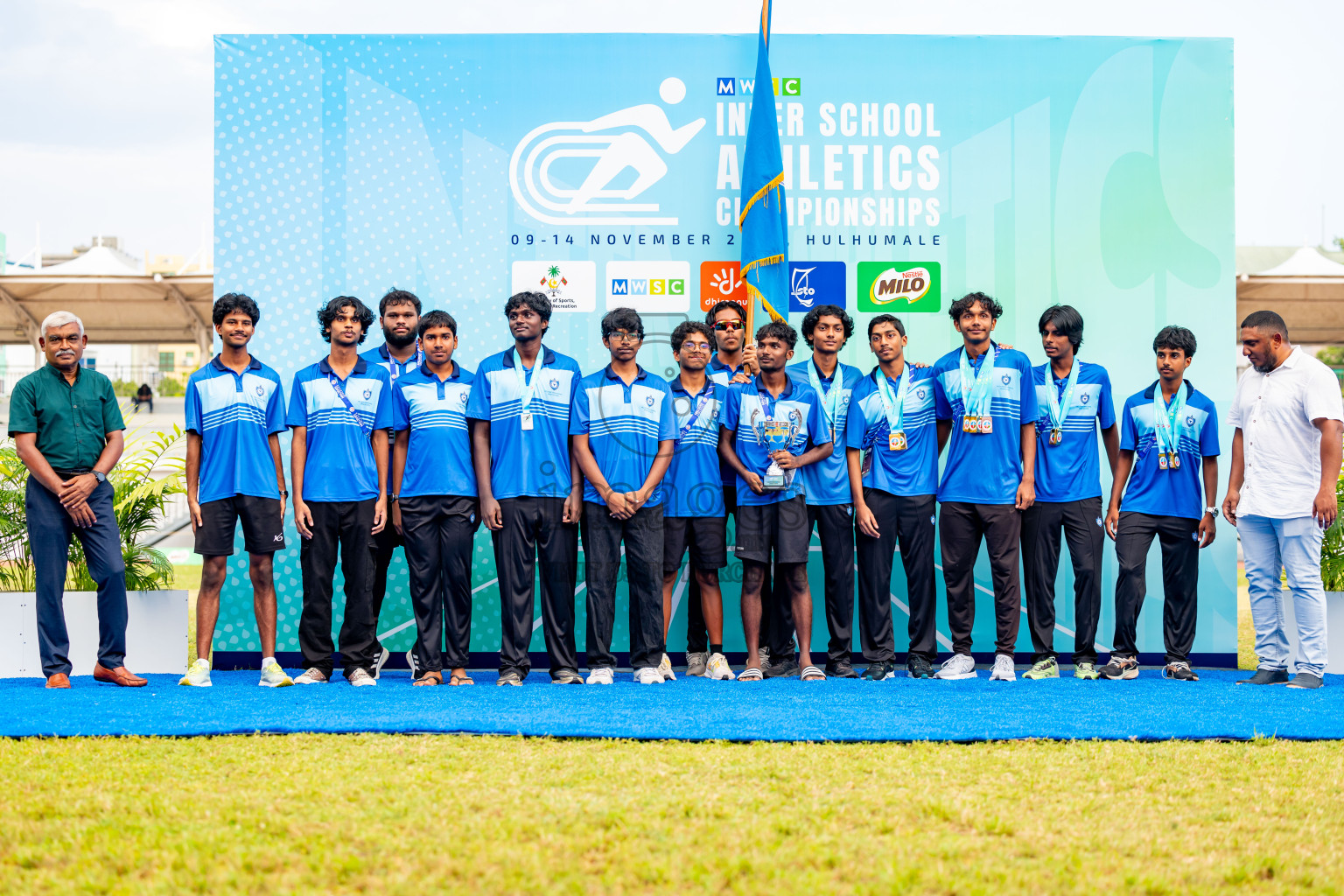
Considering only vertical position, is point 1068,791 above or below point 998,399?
below

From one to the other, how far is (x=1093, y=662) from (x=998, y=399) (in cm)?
142

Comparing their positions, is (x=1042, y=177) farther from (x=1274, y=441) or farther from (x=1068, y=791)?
(x=1068, y=791)

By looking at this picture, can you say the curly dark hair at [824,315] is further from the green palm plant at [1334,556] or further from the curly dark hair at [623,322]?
the green palm plant at [1334,556]

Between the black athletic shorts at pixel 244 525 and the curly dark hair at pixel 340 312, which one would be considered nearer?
the black athletic shorts at pixel 244 525

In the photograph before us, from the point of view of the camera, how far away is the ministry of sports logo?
6.12 meters

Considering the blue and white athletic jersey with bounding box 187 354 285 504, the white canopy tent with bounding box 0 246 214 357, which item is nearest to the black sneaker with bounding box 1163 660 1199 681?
the blue and white athletic jersey with bounding box 187 354 285 504

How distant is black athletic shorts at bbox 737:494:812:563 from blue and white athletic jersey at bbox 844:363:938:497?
42 cm

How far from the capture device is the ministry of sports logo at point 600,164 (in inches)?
241

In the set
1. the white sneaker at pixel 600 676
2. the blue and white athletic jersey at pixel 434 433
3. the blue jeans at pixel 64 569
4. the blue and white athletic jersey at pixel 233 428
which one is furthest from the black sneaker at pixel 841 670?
the blue jeans at pixel 64 569

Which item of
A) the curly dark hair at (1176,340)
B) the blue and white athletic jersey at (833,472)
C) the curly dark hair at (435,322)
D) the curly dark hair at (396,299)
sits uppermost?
the curly dark hair at (396,299)

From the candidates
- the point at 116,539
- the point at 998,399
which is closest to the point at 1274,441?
the point at 998,399

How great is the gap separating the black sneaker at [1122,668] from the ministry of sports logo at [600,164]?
327 cm

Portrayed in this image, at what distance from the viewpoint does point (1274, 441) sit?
5172 millimetres

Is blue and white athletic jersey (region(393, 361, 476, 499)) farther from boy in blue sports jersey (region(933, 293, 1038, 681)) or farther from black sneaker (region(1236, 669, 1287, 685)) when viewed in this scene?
black sneaker (region(1236, 669, 1287, 685))
